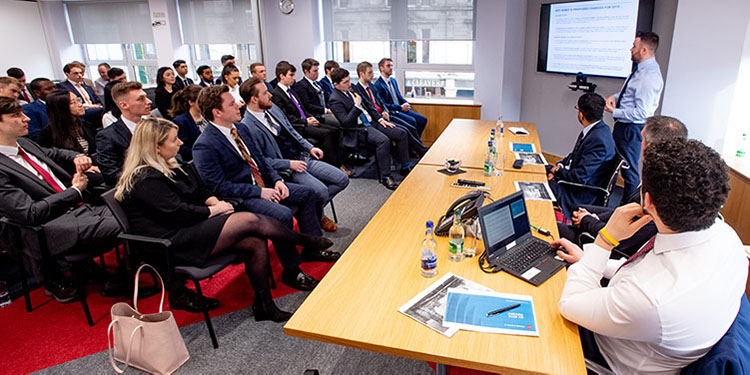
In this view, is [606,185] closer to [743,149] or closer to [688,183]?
[743,149]

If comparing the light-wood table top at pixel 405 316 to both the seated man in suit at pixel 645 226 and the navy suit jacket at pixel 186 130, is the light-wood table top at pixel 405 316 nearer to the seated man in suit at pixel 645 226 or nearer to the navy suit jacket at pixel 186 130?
the seated man in suit at pixel 645 226

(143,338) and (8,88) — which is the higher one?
(8,88)

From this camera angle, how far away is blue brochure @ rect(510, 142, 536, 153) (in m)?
4.03

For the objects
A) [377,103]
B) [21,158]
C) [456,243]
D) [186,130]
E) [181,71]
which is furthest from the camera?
[181,71]

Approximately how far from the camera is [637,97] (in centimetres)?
421

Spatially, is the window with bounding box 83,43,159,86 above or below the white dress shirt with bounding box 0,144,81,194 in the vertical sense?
above

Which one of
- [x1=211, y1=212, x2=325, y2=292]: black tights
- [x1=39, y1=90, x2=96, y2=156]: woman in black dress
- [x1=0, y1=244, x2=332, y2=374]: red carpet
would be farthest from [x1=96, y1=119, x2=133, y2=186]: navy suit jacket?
[x1=211, y1=212, x2=325, y2=292]: black tights

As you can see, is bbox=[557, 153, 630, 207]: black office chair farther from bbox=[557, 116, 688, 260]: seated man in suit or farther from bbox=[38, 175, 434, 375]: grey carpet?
bbox=[38, 175, 434, 375]: grey carpet

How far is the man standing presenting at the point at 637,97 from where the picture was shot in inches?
162

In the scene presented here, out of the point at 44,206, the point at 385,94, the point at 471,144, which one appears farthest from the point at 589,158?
the point at 385,94

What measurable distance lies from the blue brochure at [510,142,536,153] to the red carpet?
2080 millimetres

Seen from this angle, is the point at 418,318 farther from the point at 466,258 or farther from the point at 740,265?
the point at 740,265

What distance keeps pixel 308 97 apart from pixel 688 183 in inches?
215

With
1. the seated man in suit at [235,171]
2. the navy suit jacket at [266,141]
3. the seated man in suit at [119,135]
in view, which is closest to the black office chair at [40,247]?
the seated man in suit at [119,135]
